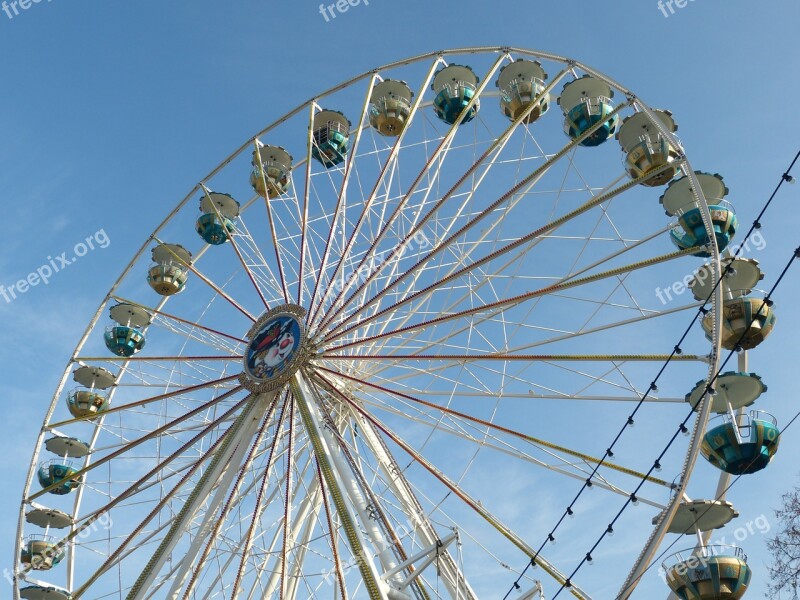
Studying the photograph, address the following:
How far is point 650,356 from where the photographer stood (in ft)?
41.6

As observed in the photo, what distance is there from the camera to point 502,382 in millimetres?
15469

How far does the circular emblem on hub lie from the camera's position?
49.8 feet

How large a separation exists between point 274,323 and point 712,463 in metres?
8.05

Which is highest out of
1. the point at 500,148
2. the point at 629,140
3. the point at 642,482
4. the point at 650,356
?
the point at 500,148

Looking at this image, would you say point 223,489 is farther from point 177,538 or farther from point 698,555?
point 698,555

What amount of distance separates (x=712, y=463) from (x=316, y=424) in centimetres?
600

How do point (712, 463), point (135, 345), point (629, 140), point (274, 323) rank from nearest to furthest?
1. point (712, 463)
2. point (629, 140)
3. point (274, 323)
4. point (135, 345)

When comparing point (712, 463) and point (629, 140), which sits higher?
point (629, 140)

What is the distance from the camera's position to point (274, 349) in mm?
15836

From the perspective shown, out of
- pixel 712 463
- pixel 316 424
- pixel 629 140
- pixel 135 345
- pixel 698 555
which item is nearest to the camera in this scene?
pixel 698 555

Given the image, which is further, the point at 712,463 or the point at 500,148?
the point at 500,148

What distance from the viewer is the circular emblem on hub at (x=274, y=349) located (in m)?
15.2

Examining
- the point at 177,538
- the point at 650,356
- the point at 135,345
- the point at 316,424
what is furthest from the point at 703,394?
the point at 135,345

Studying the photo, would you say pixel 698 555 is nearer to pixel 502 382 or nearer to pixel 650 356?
pixel 650 356
